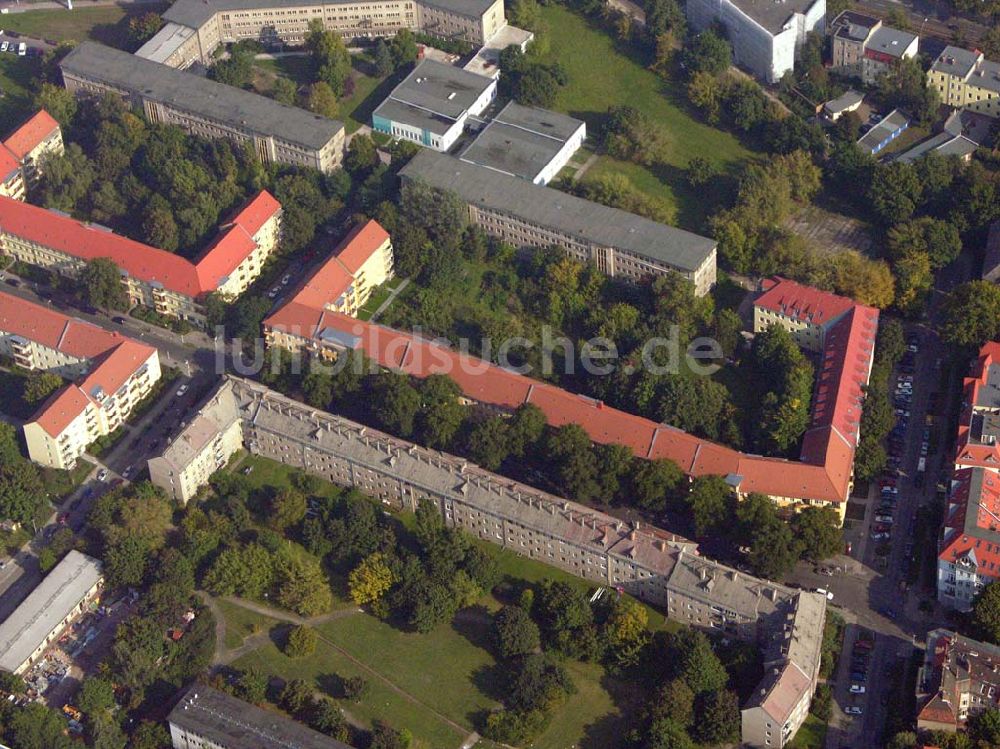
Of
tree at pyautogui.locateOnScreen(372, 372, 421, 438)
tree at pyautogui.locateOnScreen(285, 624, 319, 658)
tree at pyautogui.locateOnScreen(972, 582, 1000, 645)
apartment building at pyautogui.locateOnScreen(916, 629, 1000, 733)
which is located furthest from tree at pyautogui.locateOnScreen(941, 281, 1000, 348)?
tree at pyautogui.locateOnScreen(285, 624, 319, 658)

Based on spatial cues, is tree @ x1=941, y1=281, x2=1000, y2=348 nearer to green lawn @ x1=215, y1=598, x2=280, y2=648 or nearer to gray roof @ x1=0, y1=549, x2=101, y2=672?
green lawn @ x1=215, y1=598, x2=280, y2=648

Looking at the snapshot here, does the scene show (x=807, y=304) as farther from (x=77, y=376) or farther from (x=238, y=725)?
(x=77, y=376)

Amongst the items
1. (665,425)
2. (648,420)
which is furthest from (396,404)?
(665,425)

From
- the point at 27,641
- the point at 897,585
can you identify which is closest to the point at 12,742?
the point at 27,641

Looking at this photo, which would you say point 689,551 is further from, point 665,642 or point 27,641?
point 27,641

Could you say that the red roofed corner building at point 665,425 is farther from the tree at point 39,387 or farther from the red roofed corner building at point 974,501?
the tree at point 39,387
